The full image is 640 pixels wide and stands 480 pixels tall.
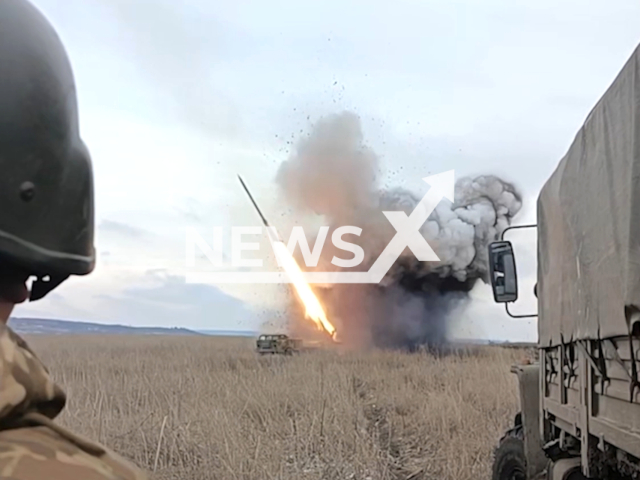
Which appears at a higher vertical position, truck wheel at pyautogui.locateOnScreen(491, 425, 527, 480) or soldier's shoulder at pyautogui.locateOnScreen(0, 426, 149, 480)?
soldier's shoulder at pyautogui.locateOnScreen(0, 426, 149, 480)

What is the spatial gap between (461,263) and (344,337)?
5886mm

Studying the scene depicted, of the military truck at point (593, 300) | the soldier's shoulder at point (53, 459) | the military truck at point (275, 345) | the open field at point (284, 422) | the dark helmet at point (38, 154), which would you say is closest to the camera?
the soldier's shoulder at point (53, 459)

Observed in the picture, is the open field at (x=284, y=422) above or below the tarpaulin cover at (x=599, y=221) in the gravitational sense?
below

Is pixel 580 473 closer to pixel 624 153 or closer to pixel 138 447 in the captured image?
pixel 624 153

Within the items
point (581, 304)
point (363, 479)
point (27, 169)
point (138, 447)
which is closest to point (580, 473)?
point (581, 304)

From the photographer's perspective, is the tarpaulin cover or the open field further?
the open field

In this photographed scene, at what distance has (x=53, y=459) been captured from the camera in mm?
933

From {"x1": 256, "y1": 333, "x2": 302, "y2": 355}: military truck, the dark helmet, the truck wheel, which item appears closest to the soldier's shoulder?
the dark helmet

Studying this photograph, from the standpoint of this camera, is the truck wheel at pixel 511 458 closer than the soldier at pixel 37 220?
No

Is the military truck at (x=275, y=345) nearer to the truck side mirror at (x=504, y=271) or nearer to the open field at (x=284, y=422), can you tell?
the open field at (x=284, y=422)

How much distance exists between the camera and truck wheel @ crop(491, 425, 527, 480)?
6.09 m

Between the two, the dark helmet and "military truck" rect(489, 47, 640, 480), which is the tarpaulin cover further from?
the dark helmet

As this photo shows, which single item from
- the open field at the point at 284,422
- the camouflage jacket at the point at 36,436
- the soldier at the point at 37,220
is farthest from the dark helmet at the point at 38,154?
the open field at the point at 284,422

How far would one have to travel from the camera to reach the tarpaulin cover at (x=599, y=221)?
9.82ft
